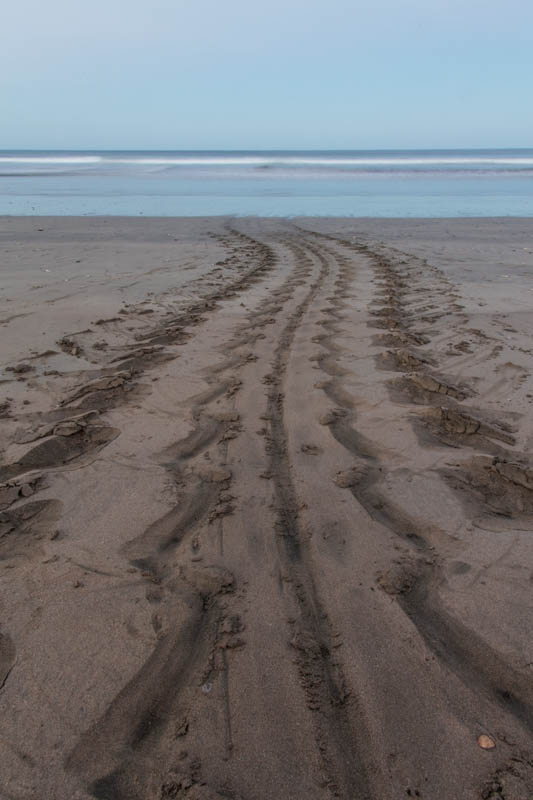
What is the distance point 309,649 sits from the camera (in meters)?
1.84

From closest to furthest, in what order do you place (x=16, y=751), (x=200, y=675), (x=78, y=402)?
(x=16, y=751) → (x=200, y=675) → (x=78, y=402)

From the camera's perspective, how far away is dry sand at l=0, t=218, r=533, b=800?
1521 millimetres

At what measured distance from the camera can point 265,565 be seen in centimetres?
224

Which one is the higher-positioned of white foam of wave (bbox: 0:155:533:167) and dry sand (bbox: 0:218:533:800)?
white foam of wave (bbox: 0:155:533:167)

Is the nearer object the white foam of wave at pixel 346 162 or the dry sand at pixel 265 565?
the dry sand at pixel 265 565

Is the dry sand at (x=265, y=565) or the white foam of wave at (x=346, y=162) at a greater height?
the white foam of wave at (x=346, y=162)

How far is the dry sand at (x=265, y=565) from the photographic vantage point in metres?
1.52

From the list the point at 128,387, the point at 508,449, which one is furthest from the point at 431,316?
the point at 128,387

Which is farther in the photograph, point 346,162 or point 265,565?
point 346,162

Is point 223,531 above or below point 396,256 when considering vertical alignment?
below

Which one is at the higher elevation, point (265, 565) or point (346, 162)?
point (346, 162)

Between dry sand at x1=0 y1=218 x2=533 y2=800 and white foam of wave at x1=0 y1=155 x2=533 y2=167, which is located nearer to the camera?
dry sand at x1=0 y1=218 x2=533 y2=800

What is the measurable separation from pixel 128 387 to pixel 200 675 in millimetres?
2725

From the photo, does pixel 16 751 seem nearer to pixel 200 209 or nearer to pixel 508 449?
pixel 508 449
